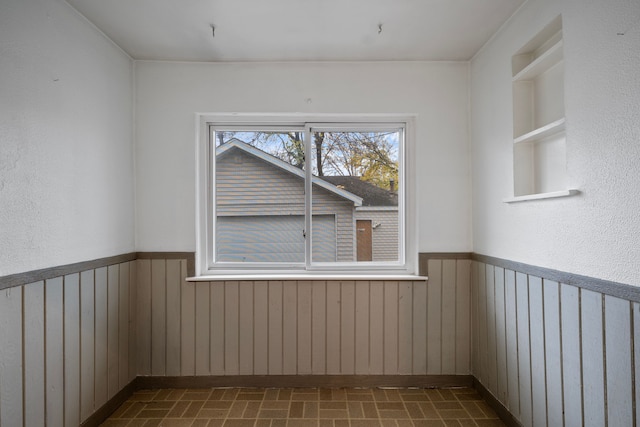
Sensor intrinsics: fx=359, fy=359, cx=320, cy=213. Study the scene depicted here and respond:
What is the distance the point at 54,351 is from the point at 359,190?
7.36ft

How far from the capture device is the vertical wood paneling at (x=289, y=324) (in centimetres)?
278

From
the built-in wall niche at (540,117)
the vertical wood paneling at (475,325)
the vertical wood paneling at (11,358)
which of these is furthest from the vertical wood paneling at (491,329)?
the vertical wood paneling at (11,358)

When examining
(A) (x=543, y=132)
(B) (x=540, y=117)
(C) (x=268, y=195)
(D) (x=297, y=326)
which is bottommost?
(D) (x=297, y=326)

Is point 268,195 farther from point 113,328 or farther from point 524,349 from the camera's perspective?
point 524,349

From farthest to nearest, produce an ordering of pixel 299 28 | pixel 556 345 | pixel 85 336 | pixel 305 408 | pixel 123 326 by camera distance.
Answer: pixel 123 326 < pixel 305 408 < pixel 299 28 < pixel 85 336 < pixel 556 345

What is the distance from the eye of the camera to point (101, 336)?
2342 millimetres

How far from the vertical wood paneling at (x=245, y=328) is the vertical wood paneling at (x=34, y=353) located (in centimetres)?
123

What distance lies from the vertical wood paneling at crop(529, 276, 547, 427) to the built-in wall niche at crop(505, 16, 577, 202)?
0.54 m

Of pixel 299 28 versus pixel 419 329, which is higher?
pixel 299 28

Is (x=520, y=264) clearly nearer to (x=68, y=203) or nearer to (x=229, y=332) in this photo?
(x=229, y=332)

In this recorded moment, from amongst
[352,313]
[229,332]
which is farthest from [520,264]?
[229,332]

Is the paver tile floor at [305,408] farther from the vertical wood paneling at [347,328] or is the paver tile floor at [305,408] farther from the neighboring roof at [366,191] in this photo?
the neighboring roof at [366,191]

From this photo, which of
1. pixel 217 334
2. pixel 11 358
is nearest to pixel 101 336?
pixel 11 358

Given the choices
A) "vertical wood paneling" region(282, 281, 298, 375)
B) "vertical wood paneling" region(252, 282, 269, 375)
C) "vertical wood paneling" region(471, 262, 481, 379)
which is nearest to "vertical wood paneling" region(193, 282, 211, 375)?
"vertical wood paneling" region(252, 282, 269, 375)
